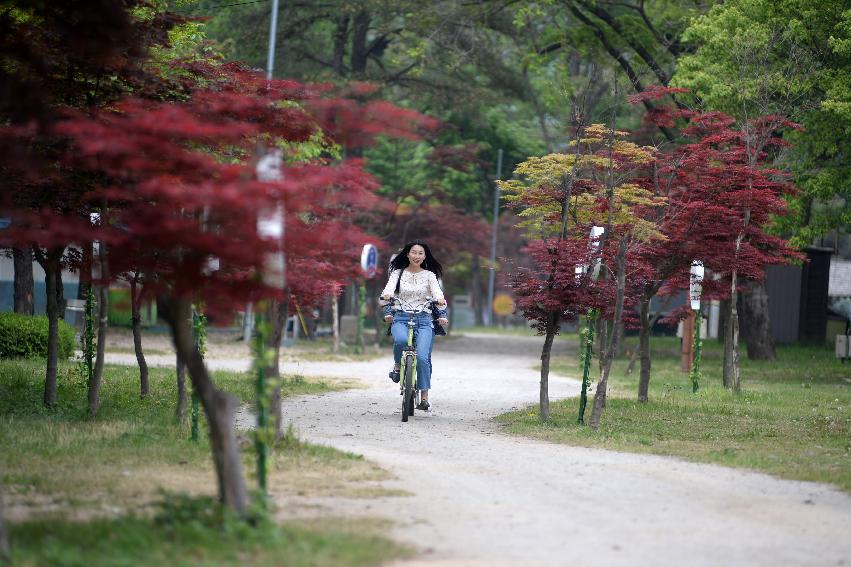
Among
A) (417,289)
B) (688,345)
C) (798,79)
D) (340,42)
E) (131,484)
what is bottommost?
(131,484)

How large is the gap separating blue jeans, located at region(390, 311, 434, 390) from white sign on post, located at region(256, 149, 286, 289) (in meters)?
5.99

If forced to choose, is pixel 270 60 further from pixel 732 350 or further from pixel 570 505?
pixel 570 505

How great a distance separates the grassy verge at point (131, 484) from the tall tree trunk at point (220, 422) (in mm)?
302

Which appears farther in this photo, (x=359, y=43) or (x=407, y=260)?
(x=359, y=43)

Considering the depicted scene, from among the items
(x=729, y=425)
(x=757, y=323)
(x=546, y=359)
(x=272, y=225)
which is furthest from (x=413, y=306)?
(x=757, y=323)

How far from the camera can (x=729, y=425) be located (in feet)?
46.2

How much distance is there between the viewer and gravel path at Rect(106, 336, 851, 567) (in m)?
6.77

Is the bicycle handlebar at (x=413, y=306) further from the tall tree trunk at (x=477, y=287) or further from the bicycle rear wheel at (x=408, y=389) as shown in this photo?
the tall tree trunk at (x=477, y=287)

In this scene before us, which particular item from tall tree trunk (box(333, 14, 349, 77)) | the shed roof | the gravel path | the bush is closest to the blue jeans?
the gravel path

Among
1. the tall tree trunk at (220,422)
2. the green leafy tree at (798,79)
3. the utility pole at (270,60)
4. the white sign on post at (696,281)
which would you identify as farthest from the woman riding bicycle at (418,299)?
the utility pole at (270,60)

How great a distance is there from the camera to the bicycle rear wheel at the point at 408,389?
1369 centimetres

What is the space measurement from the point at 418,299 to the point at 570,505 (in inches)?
250

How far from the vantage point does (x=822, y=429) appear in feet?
45.7

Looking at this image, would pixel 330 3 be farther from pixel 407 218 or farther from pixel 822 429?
pixel 822 429
